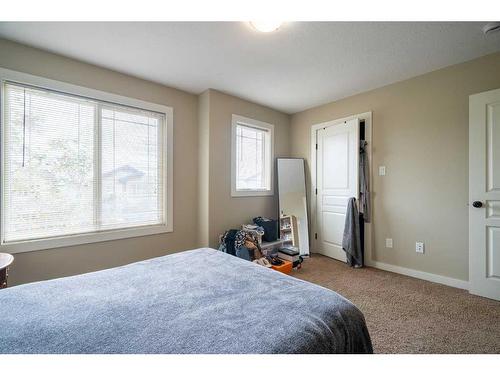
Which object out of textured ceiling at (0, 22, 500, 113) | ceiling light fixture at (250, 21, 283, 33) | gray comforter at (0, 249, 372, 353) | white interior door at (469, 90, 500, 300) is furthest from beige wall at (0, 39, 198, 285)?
white interior door at (469, 90, 500, 300)

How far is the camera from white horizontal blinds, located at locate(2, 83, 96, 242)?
1949 millimetres

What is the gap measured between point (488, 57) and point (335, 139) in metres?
1.69

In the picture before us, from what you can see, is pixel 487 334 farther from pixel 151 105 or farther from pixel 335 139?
pixel 151 105

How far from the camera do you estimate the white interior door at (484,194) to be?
209cm

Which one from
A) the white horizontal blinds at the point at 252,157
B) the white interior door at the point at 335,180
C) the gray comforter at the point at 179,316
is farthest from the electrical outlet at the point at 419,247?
the gray comforter at the point at 179,316

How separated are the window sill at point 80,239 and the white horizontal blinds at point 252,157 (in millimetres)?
1331

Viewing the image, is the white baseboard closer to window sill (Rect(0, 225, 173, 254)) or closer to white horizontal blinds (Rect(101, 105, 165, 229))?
window sill (Rect(0, 225, 173, 254))

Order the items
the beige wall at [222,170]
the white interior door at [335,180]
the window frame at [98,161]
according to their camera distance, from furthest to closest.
Answer: 1. the white interior door at [335,180]
2. the beige wall at [222,170]
3. the window frame at [98,161]

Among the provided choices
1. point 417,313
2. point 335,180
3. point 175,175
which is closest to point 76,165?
point 175,175

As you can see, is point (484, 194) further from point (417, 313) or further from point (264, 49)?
point (264, 49)

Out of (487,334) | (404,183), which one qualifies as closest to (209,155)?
(404,183)

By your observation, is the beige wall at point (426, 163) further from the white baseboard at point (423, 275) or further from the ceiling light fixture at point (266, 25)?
the ceiling light fixture at point (266, 25)

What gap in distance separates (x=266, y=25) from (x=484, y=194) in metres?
2.57

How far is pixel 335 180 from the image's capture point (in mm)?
3398
